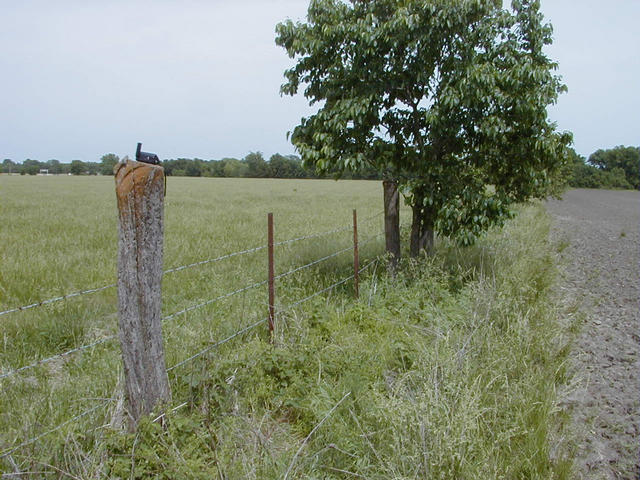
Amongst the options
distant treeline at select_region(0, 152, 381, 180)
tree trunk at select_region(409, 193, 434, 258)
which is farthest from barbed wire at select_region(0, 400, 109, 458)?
distant treeline at select_region(0, 152, 381, 180)

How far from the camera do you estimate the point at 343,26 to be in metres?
6.04

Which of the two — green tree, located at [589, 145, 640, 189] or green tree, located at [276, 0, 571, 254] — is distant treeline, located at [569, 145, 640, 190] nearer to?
green tree, located at [589, 145, 640, 189]

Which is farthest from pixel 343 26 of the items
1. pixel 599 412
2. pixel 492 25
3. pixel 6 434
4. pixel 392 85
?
pixel 6 434

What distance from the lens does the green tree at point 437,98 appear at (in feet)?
19.3

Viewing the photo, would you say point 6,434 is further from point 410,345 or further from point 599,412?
point 599,412

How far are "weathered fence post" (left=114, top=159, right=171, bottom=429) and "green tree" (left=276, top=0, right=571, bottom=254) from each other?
3615 millimetres

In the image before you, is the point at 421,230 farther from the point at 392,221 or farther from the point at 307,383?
the point at 307,383

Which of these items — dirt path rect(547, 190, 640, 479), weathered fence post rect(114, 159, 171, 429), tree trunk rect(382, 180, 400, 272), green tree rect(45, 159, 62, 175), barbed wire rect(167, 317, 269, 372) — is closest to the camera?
weathered fence post rect(114, 159, 171, 429)

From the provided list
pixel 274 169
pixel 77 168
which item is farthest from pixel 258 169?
pixel 77 168

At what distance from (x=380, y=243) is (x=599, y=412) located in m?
5.93

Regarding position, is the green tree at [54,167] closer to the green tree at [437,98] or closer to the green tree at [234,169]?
the green tree at [234,169]

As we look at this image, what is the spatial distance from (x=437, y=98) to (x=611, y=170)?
379ft

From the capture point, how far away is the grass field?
9.11 ft

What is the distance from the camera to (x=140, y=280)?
9.14ft
